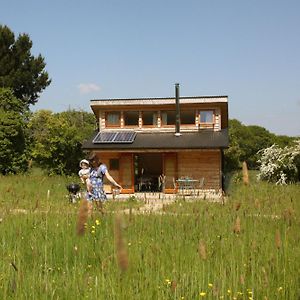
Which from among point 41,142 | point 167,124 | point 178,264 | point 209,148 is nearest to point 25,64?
point 41,142

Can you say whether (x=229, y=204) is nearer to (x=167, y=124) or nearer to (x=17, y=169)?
(x=167, y=124)

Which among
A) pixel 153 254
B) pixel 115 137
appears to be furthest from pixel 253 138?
pixel 153 254

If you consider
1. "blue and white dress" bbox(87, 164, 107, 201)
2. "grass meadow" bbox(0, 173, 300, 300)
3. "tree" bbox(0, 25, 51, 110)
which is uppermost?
"tree" bbox(0, 25, 51, 110)

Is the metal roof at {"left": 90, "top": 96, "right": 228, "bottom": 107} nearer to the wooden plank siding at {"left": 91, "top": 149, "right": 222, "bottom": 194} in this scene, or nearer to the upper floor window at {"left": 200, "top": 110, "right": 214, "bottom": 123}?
the upper floor window at {"left": 200, "top": 110, "right": 214, "bottom": 123}

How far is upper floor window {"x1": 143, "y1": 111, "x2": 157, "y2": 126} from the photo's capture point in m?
25.4

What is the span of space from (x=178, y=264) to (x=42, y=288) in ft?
4.25

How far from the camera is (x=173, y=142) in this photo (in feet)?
75.9

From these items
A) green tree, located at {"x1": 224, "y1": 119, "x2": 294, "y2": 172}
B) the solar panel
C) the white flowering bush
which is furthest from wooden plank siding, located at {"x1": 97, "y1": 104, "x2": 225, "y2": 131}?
green tree, located at {"x1": 224, "y1": 119, "x2": 294, "y2": 172}

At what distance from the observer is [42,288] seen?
327 centimetres

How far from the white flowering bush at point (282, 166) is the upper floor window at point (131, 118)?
8087 mm

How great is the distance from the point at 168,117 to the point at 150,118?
3.38 feet

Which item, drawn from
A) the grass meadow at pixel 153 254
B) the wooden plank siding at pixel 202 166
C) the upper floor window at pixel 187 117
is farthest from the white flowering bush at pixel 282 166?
the grass meadow at pixel 153 254

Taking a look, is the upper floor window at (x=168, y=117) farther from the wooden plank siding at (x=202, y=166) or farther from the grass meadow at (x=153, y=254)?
the grass meadow at (x=153, y=254)

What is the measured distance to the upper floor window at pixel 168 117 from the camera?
998 inches
